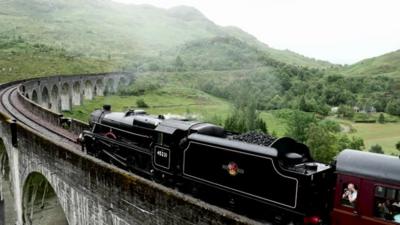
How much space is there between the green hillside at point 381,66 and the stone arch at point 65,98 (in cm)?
8032

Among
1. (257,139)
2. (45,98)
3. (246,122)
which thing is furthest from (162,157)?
(45,98)

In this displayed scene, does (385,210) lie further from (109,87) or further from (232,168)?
(109,87)

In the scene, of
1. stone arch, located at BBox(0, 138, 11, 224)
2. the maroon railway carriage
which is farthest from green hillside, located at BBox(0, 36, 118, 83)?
the maroon railway carriage

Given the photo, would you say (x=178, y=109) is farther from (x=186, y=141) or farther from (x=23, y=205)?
(x=186, y=141)

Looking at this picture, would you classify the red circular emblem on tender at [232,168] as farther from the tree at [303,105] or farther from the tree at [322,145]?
the tree at [303,105]

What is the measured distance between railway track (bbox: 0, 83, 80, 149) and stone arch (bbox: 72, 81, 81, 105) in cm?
2859

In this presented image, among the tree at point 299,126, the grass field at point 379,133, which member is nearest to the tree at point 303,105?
the grass field at point 379,133

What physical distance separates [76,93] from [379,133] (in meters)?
45.3

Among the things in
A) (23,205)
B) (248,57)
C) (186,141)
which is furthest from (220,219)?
(248,57)

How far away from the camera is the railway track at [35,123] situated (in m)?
19.7

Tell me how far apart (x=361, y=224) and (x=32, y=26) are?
15446 cm

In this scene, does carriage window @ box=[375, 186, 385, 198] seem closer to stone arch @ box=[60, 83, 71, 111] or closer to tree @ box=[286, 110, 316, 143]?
tree @ box=[286, 110, 316, 143]

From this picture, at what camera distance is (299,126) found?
4316 cm

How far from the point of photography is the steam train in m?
7.79
